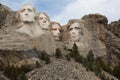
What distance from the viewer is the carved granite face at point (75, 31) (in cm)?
6612

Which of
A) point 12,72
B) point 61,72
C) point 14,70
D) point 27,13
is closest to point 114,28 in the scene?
point 27,13

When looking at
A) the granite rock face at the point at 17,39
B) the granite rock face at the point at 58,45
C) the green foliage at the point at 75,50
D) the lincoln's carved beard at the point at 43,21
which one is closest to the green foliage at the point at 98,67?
the granite rock face at the point at 58,45

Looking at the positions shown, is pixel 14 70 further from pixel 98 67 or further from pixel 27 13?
pixel 98 67

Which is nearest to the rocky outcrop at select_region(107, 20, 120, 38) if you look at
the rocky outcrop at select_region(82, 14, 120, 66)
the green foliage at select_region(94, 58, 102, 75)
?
the rocky outcrop at select_region(82, 14, 120, 66)

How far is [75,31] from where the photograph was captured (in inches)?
2618

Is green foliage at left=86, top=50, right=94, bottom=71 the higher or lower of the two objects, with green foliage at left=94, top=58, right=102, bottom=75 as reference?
higher

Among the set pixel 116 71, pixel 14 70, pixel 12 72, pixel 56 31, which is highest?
pixel 56 31

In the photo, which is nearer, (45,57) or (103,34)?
(45,57)

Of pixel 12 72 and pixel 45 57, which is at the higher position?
pixel 45 57

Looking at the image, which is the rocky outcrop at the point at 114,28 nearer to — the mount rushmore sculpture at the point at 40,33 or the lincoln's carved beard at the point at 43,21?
the mount rushmore sculpture at the point at 40,33

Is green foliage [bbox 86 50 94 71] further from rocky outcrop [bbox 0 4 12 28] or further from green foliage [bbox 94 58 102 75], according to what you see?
rocky outcrop [bbox 0 4 12 28]

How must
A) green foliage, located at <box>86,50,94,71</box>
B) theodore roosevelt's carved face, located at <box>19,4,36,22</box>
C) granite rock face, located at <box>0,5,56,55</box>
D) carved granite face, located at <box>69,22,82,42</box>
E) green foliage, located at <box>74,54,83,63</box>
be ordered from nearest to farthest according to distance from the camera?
green foliage, located at <box>86,50,94,71</box> → granite rock face, located at <box>0,5,56,55</box> → green foliage, located at <box>74,54,83,63</box> → theodore roosevelt's carved face, located at <box>19,4,36,22</box> → carved granite face, located at <box>69,22,82,42</box>

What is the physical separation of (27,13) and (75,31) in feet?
20.9

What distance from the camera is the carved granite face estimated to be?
66.1 m
